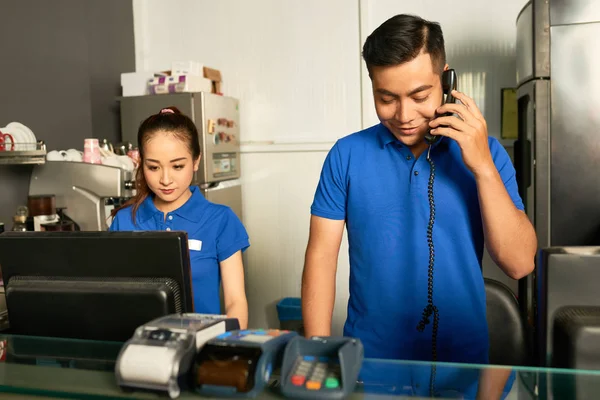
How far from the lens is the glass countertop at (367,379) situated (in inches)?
33.0

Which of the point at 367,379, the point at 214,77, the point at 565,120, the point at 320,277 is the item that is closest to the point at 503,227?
the point at 320,277

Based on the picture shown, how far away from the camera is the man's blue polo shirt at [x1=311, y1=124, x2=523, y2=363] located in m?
1.45

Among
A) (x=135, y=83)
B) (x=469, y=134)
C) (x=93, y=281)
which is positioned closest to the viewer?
(x=93, y=281)

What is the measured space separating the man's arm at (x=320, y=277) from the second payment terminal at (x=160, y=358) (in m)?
0.67

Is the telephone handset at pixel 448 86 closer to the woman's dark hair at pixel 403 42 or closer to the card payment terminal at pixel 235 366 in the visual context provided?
the woman's dark hair at pixel 403 42

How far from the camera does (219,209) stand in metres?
1.89

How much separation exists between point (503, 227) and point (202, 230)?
90 centimetres

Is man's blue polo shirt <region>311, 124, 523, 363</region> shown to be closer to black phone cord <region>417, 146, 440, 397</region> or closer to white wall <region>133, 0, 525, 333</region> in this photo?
black phone cord <region>417, 146, 440, 397</region>

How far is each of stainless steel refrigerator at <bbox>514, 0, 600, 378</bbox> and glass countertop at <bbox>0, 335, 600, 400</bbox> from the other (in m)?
2.13

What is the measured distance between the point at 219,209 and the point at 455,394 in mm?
1167

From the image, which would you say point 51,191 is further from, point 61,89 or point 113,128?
point 113,128

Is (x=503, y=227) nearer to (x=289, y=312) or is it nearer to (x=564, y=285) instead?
(x=564, y=285)

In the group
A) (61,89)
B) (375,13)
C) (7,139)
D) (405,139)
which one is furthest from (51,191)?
(375,13)

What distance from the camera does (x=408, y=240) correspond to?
4.84ft
